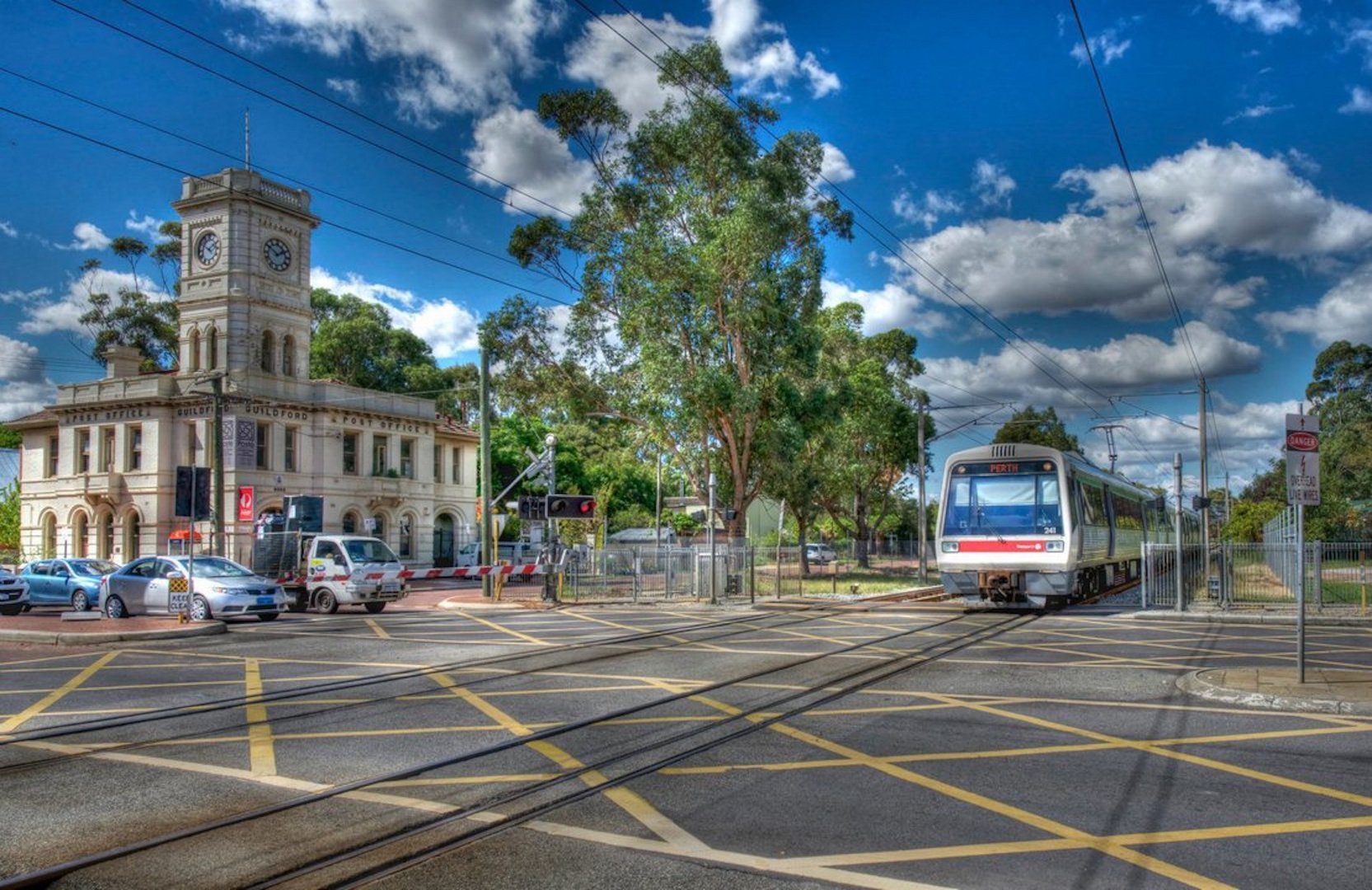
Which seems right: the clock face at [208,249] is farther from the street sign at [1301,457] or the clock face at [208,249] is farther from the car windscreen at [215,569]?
the street sign at [1301,457]

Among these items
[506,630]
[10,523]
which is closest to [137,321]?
[10,523]

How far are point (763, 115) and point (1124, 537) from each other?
17622 millimetres

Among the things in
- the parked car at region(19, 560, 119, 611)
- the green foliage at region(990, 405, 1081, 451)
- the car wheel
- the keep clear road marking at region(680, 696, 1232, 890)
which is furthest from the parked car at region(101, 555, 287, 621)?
the green foliage at region(990, 405, 1081, 451)

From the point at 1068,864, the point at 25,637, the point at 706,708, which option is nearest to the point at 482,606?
the point at 25,637

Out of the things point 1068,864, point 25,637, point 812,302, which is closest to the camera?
point 1068,864

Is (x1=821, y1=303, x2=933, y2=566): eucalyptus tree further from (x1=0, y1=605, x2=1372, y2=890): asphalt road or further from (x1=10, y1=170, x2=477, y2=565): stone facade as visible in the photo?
(x1=0, y1=605, x2=1372, y2=890): asphalt road

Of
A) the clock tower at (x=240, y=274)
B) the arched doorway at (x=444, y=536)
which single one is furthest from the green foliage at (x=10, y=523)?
the arched doorway at (x=444, y=536)

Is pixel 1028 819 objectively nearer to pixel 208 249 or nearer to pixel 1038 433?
pixel 208 249

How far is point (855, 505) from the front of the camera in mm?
51562

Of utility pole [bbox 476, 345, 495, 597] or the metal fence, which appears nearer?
the metal fence

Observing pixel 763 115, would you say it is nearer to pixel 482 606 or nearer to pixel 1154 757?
pixel 482 606

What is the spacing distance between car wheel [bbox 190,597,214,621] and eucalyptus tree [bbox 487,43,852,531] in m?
14.0

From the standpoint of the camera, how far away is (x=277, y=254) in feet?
146

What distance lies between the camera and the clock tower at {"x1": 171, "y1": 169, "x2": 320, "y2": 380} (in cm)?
4275
